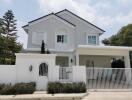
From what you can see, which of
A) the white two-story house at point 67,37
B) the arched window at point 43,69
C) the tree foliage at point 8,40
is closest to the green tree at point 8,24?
the tree foliage at point 8,40

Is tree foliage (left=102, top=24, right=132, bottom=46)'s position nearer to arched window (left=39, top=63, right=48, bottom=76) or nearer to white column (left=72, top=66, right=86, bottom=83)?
white column (left=72, top=66, right=86, bottom=83)

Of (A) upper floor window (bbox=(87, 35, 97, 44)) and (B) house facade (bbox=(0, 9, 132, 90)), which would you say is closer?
(B) house facade (bbox=(0, 9, 132, 90))

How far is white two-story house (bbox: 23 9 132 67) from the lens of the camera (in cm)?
2167

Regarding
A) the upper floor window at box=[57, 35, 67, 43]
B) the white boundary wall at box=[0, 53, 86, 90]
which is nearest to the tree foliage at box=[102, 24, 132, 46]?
the upper floor window at box=[57, 35, 67, 43]

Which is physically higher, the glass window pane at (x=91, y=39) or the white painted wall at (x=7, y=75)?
the glass window pane at (x=91, y=39)

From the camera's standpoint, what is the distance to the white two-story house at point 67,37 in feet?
71.1

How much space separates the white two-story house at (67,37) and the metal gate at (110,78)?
13.5ft

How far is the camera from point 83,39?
24.2 m

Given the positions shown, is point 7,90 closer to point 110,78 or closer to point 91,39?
point 110,78

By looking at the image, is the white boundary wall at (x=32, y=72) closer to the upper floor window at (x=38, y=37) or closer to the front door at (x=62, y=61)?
the upper floor window at (x=38, y=37)

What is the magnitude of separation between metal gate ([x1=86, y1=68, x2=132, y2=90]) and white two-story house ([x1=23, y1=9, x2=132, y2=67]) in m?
4.13

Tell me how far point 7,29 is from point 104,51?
2595cm

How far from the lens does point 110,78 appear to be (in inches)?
624

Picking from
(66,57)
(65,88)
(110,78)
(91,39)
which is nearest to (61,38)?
(66,57)
